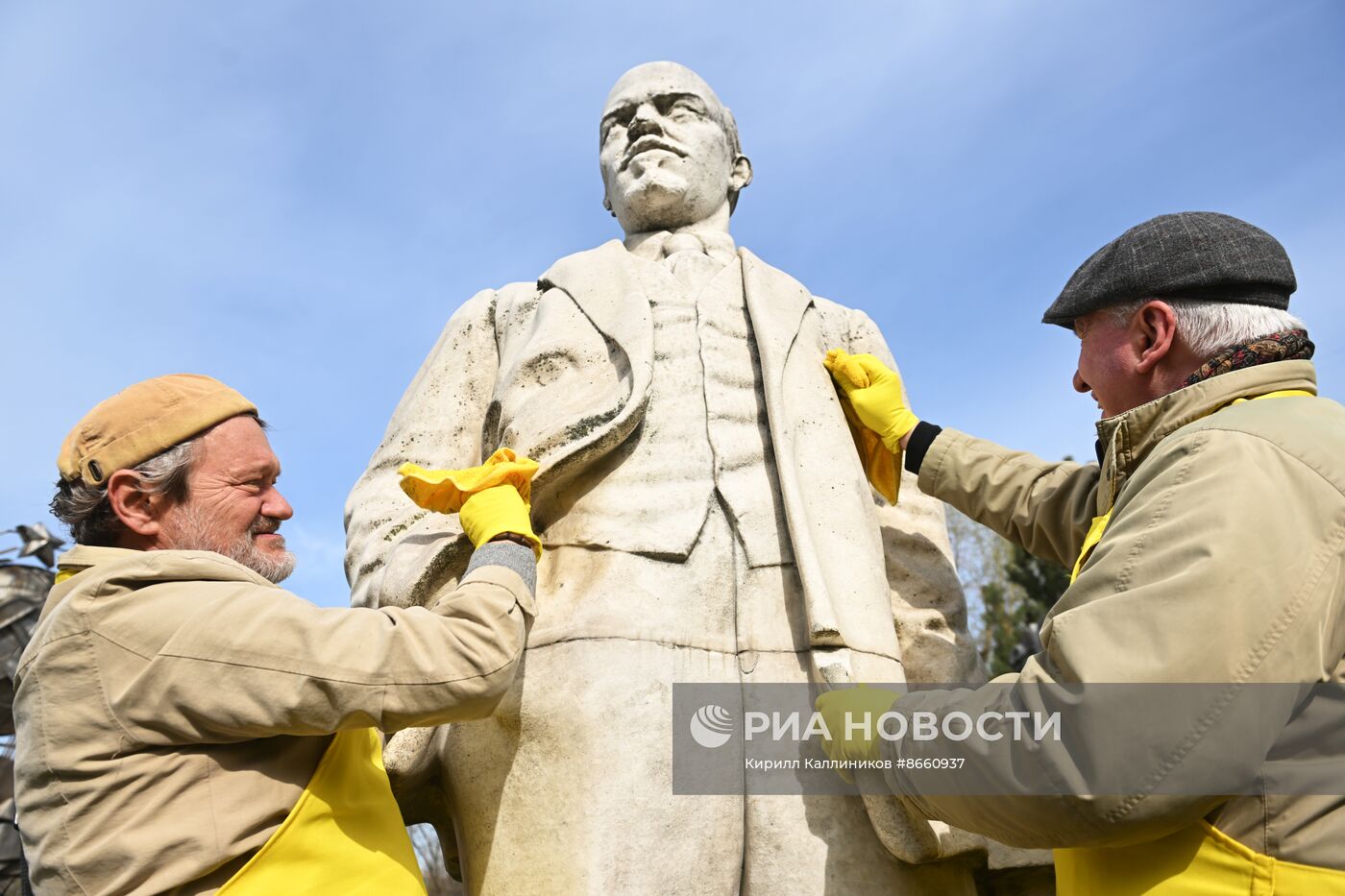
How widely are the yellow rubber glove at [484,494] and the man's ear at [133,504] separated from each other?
637mm

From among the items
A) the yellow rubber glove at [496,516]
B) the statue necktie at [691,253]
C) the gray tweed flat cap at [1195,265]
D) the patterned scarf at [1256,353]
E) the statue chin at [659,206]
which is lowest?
the yellow rubber glove at [496,516]

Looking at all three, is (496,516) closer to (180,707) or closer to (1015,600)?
(180,707)

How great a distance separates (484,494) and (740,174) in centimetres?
189

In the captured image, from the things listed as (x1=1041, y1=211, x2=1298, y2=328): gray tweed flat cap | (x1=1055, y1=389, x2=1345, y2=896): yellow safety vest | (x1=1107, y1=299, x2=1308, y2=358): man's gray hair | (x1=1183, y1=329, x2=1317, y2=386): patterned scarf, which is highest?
(x1=1041, y1=211, x2=1298, y2=328): gray tweed flat cap

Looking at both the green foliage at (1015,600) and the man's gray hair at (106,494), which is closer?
the man's gray hair at (106,494)

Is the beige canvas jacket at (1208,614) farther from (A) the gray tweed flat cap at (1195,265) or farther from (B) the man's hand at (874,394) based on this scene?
(B) the man's hand at (874,394)

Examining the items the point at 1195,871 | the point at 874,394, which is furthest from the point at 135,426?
the point at 1195,871

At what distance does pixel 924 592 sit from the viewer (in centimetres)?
364

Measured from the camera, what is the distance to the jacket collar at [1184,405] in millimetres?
2568

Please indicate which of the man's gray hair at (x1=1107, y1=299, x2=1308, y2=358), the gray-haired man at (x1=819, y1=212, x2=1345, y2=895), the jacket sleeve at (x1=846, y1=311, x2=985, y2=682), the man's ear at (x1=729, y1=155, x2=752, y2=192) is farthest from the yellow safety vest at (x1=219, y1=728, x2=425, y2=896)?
the man's ear at (x1=729, y1=155, x2=752, y2=192)

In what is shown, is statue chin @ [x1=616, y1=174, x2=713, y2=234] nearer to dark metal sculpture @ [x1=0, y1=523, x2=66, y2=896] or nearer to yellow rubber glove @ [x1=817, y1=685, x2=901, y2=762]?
yellow rubber glove @ [x1=817, y1=685, x2=901, y2=762]

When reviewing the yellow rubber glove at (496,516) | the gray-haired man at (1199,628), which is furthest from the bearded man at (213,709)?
the gray-haired man at (1199,628)

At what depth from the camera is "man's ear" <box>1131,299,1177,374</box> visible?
2.75 m

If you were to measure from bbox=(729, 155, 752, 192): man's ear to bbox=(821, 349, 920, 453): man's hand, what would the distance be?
949 mm
